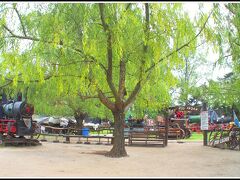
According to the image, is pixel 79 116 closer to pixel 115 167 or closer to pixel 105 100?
pixel 105 100

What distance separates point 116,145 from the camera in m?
15.2

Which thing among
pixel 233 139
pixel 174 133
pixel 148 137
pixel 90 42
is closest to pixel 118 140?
pixel 90 42

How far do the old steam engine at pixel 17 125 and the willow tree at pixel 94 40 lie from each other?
17.3ft

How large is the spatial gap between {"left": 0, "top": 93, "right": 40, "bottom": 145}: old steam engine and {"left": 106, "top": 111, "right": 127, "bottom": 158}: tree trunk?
594 centimetres

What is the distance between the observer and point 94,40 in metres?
12.5

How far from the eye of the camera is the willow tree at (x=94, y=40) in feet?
41.5

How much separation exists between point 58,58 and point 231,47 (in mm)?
5989

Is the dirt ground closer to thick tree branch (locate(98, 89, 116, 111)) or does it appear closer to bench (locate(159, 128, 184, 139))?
thick tree branch (locate(98, 89, 116, 111))

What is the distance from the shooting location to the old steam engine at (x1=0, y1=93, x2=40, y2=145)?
19.3 m

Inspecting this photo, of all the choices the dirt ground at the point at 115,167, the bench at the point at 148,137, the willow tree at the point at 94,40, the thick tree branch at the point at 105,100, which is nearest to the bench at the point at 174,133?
the bench at the point at 148,137

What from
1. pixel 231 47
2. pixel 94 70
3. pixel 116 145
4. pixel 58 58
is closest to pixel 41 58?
pixel 58 58

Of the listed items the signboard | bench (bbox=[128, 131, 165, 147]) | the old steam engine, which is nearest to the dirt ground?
the old steam engine

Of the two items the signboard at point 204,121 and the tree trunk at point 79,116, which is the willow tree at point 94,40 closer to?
the signboard at point 204,121

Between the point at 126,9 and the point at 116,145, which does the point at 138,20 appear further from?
the point at 116,145
